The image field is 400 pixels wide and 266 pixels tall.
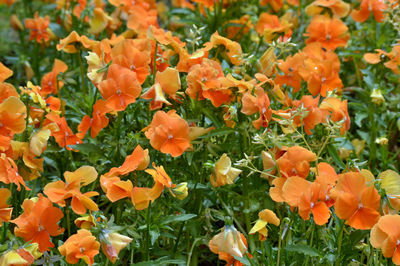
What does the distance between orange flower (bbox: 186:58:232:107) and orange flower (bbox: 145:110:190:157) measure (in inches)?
5.8

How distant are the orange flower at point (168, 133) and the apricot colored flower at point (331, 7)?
124 cm

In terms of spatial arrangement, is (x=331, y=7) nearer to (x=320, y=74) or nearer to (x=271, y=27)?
(x=271, y=27)

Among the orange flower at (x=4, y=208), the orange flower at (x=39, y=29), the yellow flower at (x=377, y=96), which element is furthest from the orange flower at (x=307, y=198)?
the orange flower at (x=39, y=29)

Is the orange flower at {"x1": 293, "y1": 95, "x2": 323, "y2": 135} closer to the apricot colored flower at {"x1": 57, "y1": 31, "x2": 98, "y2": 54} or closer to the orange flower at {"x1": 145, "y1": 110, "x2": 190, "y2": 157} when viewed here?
the orange flower at {"x1": 145, "y1": 110, "x2": 190, "y2": 157}

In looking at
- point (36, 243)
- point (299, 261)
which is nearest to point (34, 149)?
point (36, 243)

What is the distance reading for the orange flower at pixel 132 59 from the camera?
1.86m

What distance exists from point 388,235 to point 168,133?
64cm

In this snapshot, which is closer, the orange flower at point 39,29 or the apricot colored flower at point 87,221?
the apricot colored flower at point 87,221

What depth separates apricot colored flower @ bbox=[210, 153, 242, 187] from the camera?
1.67 metres

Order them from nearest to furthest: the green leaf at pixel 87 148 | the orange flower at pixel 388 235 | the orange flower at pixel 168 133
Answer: the orange flower at pixel 388 235, the orange flower at pixel 168 133, the green leaf at pixel 87 148

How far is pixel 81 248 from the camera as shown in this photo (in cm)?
143

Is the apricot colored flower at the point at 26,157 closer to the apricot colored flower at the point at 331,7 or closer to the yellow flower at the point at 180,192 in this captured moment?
the yellow flower at the point at 180,192

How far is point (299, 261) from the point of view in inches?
66.2

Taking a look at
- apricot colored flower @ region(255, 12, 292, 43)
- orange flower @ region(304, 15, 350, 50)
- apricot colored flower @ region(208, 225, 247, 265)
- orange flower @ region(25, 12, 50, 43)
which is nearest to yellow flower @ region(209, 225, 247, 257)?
apricot colored flower @ region(208, 225, 247, 265)
